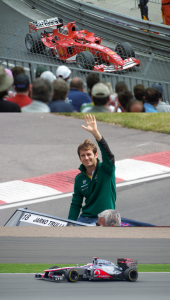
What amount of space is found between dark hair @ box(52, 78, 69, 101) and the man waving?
2.95 ft

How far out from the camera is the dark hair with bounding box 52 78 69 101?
170 cm

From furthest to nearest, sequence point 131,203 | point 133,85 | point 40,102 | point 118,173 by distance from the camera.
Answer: point 118,173
point 131,203
point 133,85
point 40,102

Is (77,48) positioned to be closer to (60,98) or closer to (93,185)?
(60,98)

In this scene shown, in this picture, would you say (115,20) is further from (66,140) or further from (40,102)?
(66,140)

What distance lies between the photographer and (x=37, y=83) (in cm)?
171

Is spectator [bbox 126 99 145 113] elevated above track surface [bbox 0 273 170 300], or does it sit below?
above

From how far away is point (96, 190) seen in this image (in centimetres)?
274

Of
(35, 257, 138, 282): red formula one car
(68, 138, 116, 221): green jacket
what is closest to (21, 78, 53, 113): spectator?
(68, 138, 116, 221): green jacket

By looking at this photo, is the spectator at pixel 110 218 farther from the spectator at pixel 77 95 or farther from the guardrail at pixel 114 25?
the guardrail at pixel 114 25

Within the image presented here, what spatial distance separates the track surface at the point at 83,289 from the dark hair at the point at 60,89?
1894mm

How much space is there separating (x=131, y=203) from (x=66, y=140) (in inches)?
57.2

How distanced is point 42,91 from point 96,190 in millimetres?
1287

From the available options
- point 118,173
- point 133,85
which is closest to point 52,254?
point 118,173

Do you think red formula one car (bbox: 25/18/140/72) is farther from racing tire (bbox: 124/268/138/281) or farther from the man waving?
racing tire (bbox: 124/268/138/281)
